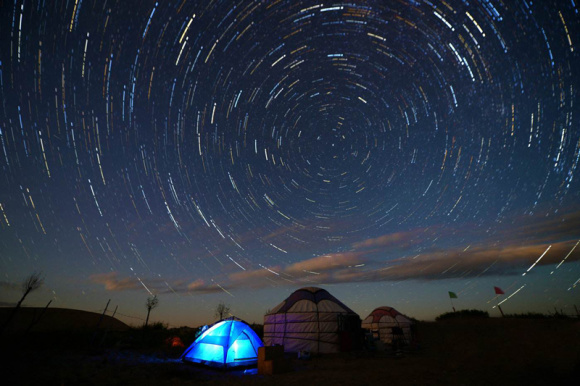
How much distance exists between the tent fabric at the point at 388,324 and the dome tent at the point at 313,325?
672 centimetres

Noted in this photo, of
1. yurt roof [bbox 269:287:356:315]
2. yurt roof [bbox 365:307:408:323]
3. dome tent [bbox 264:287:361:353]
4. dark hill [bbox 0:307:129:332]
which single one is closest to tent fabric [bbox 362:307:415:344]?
yurt roof [bbox 365:307:408:323]

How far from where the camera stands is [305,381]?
9242mm

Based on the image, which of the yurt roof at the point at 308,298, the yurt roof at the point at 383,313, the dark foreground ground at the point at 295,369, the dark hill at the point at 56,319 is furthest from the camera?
the dark hill at the point at 56,319

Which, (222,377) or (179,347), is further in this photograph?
(179,347)

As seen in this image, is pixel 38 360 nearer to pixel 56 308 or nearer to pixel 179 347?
pixel 179 347

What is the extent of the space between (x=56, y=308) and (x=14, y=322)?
1866cm

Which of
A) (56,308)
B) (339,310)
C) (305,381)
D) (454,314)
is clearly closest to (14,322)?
(56,308)

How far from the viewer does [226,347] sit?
12312 millimetres

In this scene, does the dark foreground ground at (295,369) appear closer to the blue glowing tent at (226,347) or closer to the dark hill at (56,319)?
the blue glowing tent at (226,347)

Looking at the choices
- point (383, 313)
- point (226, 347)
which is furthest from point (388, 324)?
point (226, 347)

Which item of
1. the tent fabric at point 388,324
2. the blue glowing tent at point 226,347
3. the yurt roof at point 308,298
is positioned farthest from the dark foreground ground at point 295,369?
the tent fabric at point 388,324

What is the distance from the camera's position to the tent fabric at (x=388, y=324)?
2286 centimetres

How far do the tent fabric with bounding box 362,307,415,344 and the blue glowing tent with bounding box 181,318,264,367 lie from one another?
1410cm

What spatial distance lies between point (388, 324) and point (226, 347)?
16.6 metres
